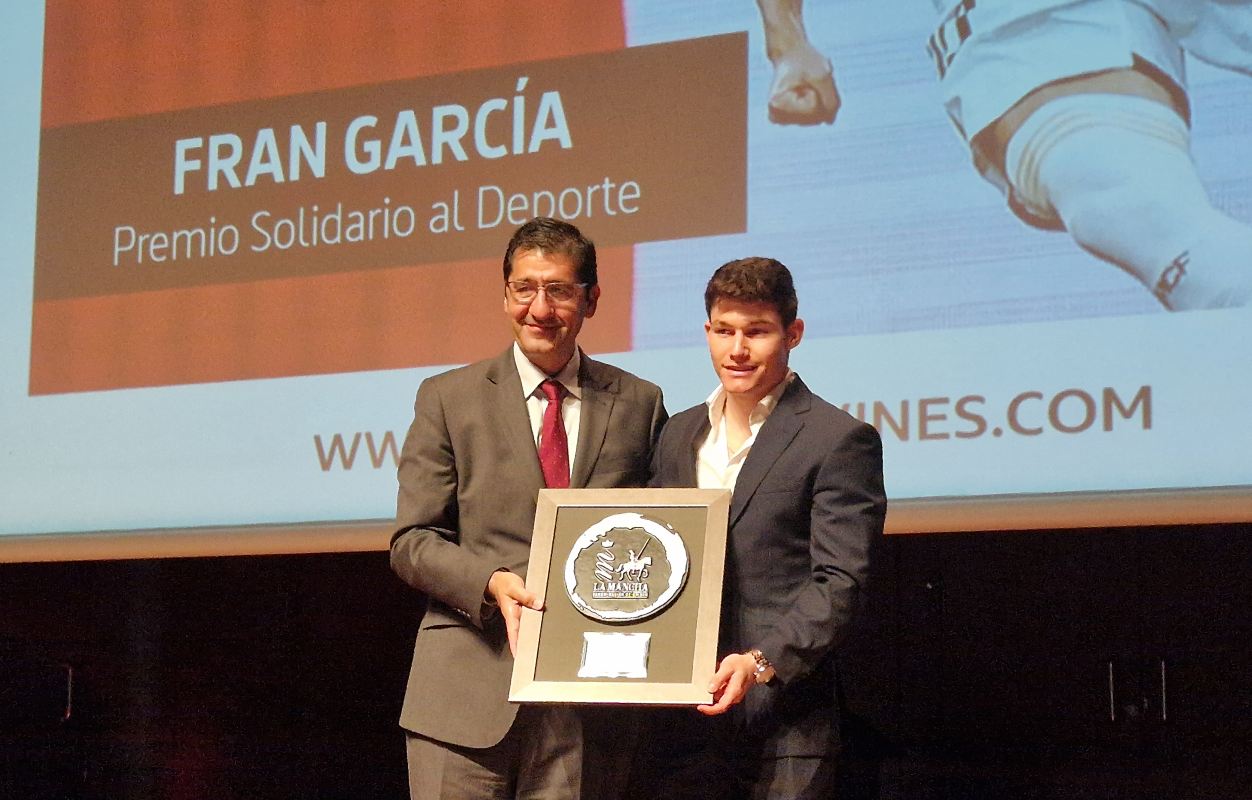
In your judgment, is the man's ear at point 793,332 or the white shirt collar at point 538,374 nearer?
the man's ear at point 793,332

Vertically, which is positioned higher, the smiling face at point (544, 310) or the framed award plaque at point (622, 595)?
the smiling face at point (544, 310)

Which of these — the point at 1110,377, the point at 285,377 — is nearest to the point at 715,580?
the point at 1110,377

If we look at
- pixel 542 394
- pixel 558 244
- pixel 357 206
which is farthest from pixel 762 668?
pixel 357 206

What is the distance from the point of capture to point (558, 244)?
2.23 metres

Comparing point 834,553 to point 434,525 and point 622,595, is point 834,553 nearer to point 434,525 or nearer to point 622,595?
point 622,595

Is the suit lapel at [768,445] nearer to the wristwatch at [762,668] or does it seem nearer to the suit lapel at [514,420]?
the wristwatch at [762,668]

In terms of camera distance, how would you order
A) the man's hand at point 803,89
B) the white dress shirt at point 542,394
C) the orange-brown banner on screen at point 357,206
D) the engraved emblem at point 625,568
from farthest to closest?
the orange-brown banner on screen at point 357,206 < the man's hand at point 803,89 < the white dress shirt at point 542,394 < the engraved emblem at point 625,568

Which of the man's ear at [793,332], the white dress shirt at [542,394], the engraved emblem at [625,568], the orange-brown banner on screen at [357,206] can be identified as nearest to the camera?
the engraved emblem at [625,568]

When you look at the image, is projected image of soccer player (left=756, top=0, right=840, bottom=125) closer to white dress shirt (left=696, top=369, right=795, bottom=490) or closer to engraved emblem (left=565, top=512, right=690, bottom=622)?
white dress shirt (left=696, top=369, right=795, bottom=490)

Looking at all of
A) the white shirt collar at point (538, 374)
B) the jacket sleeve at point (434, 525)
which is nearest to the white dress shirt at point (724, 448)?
the white shirt collar at point (538, 374)

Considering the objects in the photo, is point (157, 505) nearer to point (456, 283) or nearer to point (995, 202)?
point (456, 283)

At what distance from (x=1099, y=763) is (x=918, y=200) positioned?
4.56 ft

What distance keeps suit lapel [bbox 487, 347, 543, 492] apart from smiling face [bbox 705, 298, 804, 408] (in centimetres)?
31

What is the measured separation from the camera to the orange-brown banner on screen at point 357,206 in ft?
11.1
